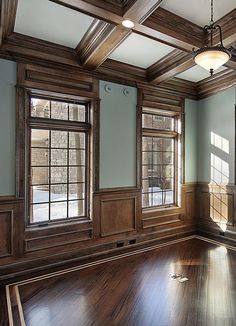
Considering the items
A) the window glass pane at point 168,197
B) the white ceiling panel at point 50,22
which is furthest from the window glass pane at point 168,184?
the white ceiling panel at point 50,22

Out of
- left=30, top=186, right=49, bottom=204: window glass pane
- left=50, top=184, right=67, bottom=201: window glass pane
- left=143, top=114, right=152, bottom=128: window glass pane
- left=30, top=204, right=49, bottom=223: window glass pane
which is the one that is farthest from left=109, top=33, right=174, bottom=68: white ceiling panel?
left=30, top=204, right=49, bottom=223: window glass pane

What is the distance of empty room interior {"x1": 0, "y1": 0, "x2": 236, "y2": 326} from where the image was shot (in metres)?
2.51

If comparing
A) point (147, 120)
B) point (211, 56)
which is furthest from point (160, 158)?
point (211, 56)

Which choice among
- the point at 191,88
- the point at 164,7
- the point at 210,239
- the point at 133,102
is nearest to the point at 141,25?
the point at 164,7

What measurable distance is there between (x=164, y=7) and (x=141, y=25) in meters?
0.32

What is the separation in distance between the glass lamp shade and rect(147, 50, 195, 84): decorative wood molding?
3.89 feet

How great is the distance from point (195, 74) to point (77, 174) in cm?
296

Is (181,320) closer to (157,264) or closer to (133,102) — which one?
(157,264)

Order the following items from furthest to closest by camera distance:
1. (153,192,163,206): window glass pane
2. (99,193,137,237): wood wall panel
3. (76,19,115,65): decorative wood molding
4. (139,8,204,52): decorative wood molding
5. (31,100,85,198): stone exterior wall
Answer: (153,192,163,206): window glass pane, (99,193,137,237): wood wall panel, (31,100,85,198): stone exterior wall, (76,19,115,65): decorative wood molding, (139,8,204,52): decorative wood molding

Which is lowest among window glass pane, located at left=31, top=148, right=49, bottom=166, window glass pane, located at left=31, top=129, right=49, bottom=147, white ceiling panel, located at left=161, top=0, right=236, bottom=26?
window glass pane, located at left=31, top=148, right=49, bottom=166

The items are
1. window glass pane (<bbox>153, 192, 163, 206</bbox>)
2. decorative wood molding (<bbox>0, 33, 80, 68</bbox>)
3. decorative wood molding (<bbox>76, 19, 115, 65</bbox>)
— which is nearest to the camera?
decorative wood molding (<bbox>76, 19, 115, 65</bbox>)

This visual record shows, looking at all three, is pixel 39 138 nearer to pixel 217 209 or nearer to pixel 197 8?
pixel 197 8

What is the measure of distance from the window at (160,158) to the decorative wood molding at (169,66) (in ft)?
2.17

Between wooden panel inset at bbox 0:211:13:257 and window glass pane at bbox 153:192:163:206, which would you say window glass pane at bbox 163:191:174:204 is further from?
wooden panel inset at bbox 0:211:13:257
